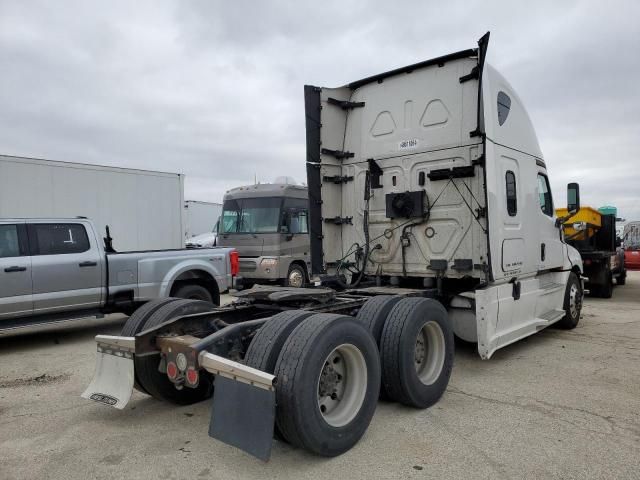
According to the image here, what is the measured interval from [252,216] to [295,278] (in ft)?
6.80

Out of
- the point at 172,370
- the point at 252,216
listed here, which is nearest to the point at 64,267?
the point at 172,370

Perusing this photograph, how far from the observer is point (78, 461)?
3.36 m

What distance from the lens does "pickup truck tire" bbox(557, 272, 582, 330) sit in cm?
767

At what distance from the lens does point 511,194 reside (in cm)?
591

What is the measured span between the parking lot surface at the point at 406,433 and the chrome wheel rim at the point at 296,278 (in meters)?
7.41

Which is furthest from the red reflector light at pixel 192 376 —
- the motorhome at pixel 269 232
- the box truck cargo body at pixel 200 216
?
the box truck cargo body at pixel 200 216

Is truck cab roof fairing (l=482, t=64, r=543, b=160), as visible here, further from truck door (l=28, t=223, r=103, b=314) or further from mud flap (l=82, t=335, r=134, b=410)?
truck door (l=28, t=223, r=103, b=314)

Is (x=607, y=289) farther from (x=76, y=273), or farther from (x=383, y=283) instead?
(x=76, y=273)

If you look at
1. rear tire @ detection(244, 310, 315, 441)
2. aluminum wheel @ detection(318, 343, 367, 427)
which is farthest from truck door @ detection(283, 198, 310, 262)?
rear tire @ detection(244, 310, 315, 441)

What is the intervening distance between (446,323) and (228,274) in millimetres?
4957

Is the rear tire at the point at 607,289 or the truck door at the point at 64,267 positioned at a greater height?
the truck door at the point at 64,267

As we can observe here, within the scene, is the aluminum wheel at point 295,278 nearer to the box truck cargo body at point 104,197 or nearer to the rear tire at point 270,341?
the box truck cargo body at point 104,197

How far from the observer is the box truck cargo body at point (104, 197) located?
9.51 meters

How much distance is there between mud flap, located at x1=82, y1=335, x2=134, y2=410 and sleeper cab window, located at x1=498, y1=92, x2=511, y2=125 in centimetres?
471
